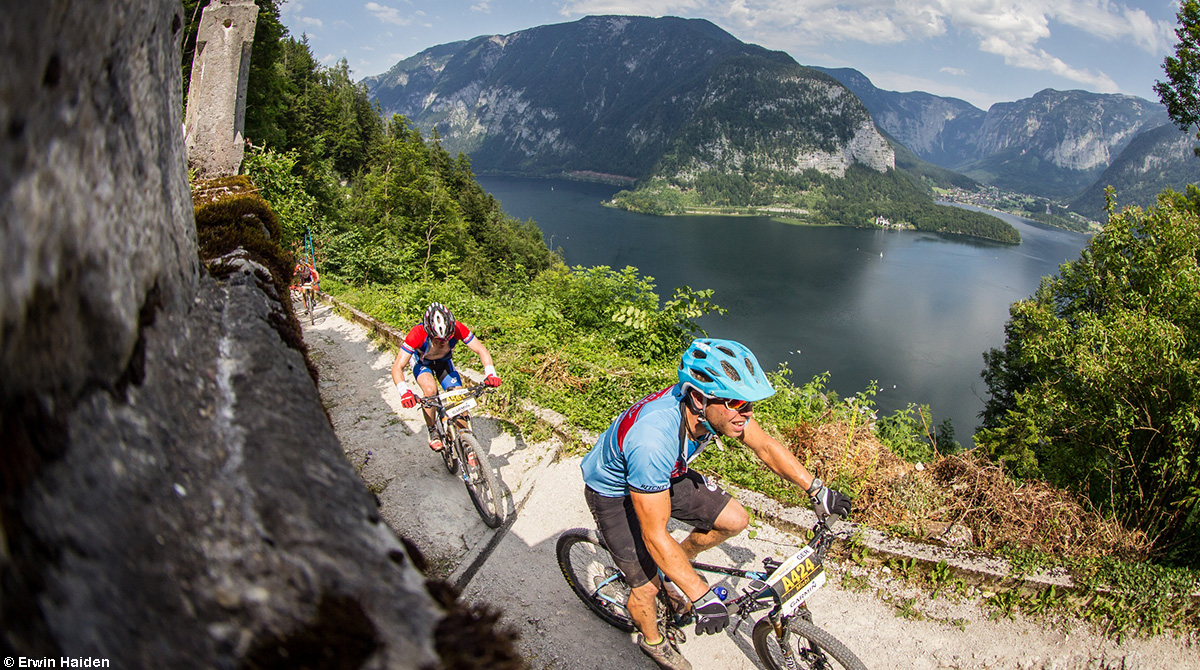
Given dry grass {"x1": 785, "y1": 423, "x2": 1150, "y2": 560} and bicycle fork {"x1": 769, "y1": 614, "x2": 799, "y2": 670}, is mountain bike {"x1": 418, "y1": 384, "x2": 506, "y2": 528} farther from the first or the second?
dry grass {"x1": 785, "y1": 423, "x2": 1150, "y2": 560}

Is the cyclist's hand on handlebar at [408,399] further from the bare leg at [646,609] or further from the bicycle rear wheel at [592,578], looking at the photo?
the bare leg at [646,609]

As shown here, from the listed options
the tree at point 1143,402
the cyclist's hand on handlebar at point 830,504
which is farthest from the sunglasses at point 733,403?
the tree at point 1143,402

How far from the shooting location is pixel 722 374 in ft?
9.82

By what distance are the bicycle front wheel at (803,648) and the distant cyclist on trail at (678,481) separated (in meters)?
0.51

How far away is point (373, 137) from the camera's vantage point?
50.5m

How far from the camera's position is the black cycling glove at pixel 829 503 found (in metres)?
3.14

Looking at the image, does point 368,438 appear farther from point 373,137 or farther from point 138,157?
point 373,137

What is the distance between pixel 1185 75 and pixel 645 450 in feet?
60.4

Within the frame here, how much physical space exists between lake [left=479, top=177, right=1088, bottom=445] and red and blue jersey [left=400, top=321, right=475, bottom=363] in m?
19.3

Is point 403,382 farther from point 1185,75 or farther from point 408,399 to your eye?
point 1185,75

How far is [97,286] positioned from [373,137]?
5575 centimetres

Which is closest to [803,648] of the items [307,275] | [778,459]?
[778,459]

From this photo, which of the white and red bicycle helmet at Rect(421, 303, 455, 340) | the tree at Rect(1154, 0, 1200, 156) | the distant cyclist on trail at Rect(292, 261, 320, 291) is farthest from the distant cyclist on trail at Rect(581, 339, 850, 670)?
the tree at Rect(1154, 0, 1200, 156)

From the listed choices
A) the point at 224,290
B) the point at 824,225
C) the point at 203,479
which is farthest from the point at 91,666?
the point at 824,225
